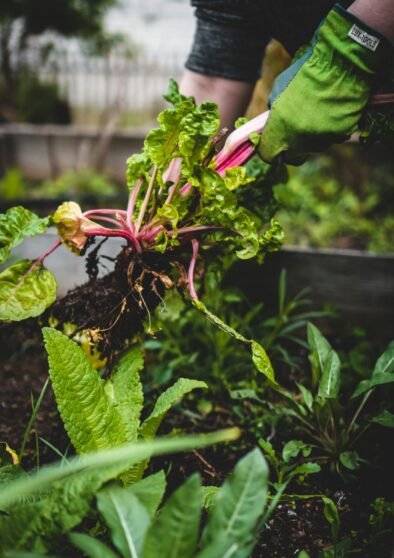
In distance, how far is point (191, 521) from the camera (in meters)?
0.78

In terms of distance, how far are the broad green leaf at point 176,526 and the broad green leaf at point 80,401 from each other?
0.38 metres

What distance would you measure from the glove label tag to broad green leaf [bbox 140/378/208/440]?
88 centimetres

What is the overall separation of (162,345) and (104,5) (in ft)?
23.8

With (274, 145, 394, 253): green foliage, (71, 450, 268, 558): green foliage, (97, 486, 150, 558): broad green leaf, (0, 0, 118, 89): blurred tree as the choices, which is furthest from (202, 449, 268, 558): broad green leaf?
(0, 0, 118, 89): blurred tree

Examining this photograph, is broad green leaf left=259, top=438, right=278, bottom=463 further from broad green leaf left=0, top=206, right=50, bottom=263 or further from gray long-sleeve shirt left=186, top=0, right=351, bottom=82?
gray long-sleeve shirt left=186, top=0, right=351, bottom=82

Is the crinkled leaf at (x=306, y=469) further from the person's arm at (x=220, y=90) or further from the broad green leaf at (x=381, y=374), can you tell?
the person's arm at (x=220, y=90)

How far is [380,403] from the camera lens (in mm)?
1541

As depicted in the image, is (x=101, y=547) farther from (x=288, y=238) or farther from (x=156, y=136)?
(x=288, y=238)

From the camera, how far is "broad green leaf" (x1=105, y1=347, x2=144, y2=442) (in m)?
1.22

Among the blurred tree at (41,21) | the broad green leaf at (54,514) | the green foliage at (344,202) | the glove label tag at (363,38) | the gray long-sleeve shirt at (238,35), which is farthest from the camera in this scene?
the blurred tree at (41,21)

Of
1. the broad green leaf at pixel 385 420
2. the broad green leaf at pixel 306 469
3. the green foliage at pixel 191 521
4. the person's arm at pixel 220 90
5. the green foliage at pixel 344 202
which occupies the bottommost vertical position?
the green foliage at pixel 344 202

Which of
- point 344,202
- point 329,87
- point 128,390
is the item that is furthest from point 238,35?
point 344,202

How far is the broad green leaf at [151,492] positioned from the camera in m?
0.93

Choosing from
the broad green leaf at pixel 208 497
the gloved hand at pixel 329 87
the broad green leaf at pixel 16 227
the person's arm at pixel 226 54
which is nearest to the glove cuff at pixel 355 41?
the gloved hand at pixel 329 87
